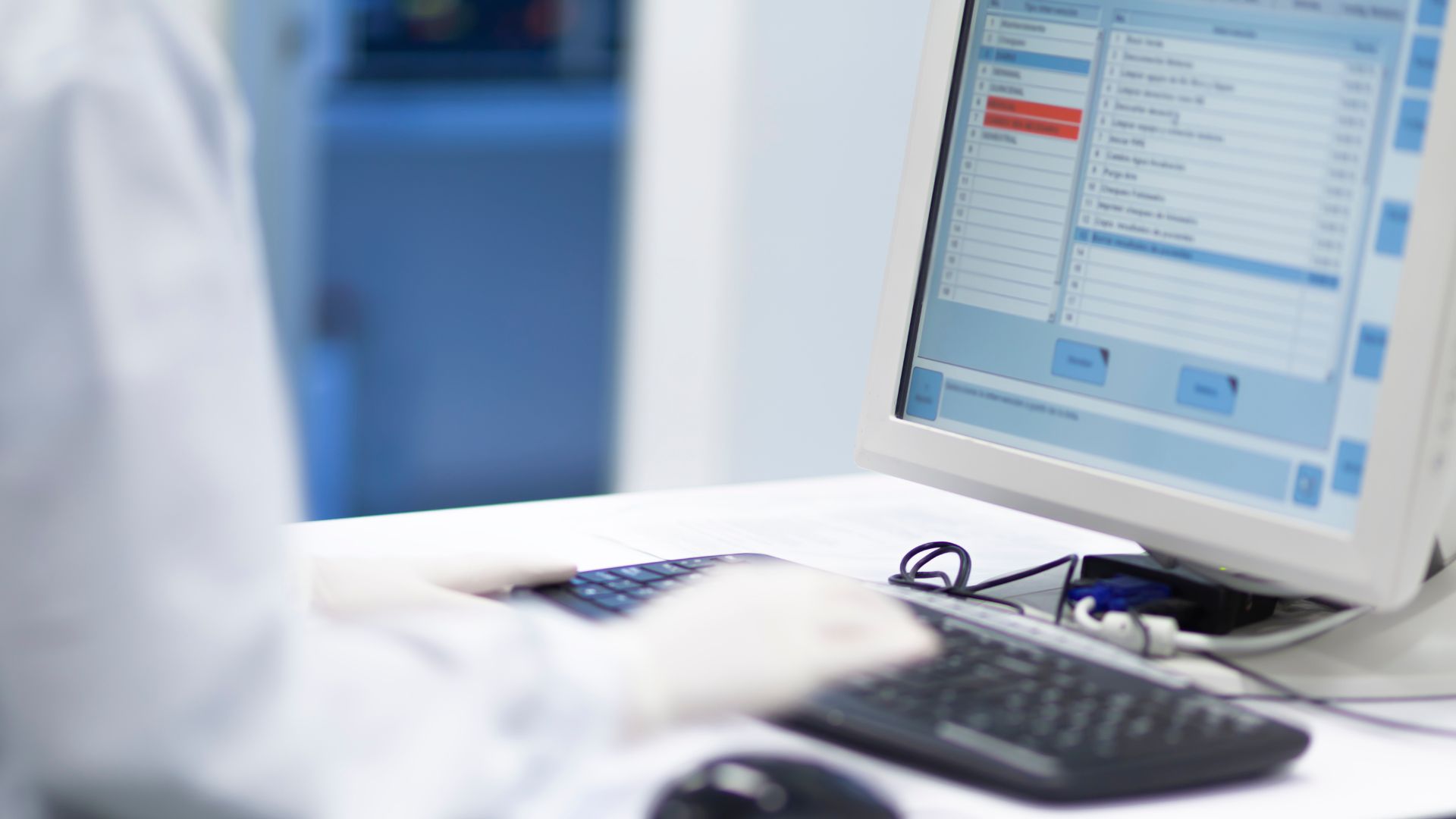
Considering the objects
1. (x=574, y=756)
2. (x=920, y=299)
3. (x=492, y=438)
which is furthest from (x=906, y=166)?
(x=492, y=438)

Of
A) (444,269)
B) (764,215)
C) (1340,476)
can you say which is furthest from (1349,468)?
(444,269)

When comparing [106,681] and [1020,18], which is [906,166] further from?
[106,681]

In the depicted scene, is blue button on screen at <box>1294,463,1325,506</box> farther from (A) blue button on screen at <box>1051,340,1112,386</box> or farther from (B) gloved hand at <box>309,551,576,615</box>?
(B) gloved hand at <box>309,551,576,615</box>

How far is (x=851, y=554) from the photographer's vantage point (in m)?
0.93

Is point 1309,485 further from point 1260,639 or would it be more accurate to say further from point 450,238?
point 450,238

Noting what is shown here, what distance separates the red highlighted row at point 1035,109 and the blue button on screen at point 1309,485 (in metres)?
0.21

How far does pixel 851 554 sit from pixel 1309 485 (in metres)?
0.31

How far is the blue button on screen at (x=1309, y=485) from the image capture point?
2.25ft

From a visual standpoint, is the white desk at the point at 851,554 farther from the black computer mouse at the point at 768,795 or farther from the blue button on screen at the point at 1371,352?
the blue button on screen at the point at 1371,352

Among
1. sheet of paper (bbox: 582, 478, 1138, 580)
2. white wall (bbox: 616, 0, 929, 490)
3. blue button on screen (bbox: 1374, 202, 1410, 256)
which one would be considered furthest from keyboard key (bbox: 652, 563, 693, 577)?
white wall (bbox: 616, 0, 929, 490)

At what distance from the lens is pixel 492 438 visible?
12.0 feet

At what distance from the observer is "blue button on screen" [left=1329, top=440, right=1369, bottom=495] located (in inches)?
26.4

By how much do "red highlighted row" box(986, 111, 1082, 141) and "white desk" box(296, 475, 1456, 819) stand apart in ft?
0.82

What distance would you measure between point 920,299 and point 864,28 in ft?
4.77
